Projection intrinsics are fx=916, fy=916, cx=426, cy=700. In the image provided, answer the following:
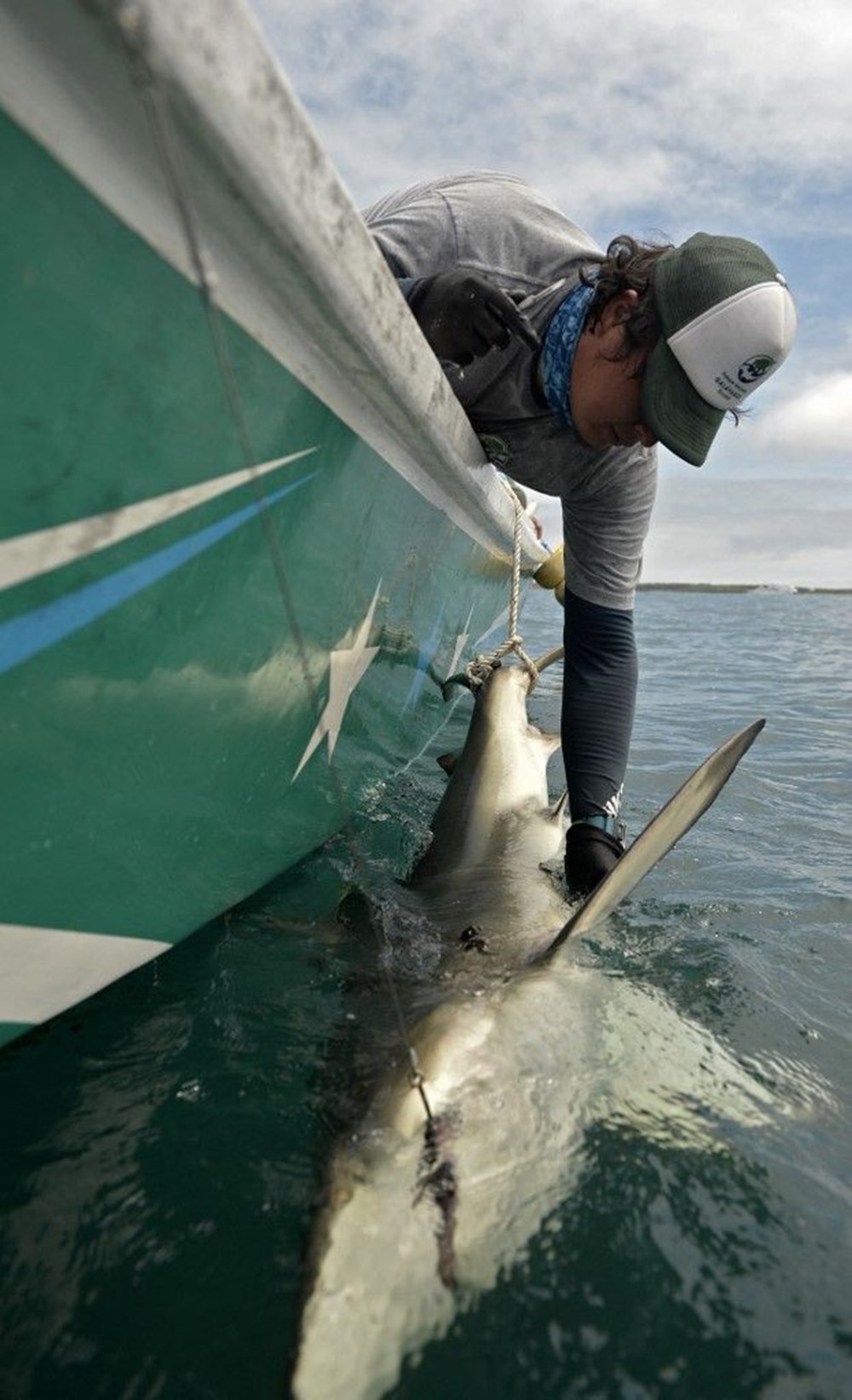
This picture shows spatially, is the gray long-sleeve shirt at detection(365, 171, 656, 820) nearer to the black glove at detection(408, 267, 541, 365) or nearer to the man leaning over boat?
the man leaning over boat

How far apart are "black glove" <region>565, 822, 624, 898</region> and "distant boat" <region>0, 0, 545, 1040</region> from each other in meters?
0.89

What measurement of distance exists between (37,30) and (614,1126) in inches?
69.1

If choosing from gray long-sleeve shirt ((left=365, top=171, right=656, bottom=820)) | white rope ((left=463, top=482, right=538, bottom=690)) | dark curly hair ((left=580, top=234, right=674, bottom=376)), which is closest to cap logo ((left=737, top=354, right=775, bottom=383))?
dark curly hair ((left=580, top=234, right=674, bottom=376))

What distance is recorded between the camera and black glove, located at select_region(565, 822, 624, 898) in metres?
2.72

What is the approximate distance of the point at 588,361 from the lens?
2.49 meters

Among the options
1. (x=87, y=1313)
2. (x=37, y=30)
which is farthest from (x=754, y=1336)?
(x=37, y=30)

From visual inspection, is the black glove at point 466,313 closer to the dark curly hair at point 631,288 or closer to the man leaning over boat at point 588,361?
the man leaning over boat at point 588,361

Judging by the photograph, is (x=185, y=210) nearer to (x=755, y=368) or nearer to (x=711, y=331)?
(x=711, y=331)

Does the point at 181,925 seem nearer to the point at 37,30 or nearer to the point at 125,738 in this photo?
the point at 125,738

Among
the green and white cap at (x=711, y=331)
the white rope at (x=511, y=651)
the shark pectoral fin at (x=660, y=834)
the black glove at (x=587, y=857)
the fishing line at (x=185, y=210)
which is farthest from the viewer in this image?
the white rope at (x=511, y=651)

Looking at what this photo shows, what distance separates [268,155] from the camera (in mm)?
1146

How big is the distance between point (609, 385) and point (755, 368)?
1.25 ft

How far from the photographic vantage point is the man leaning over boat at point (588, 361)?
87.7 inches

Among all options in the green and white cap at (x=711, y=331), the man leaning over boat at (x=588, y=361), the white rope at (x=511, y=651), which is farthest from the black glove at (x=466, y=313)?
the white rope at (x=511, y=651)
